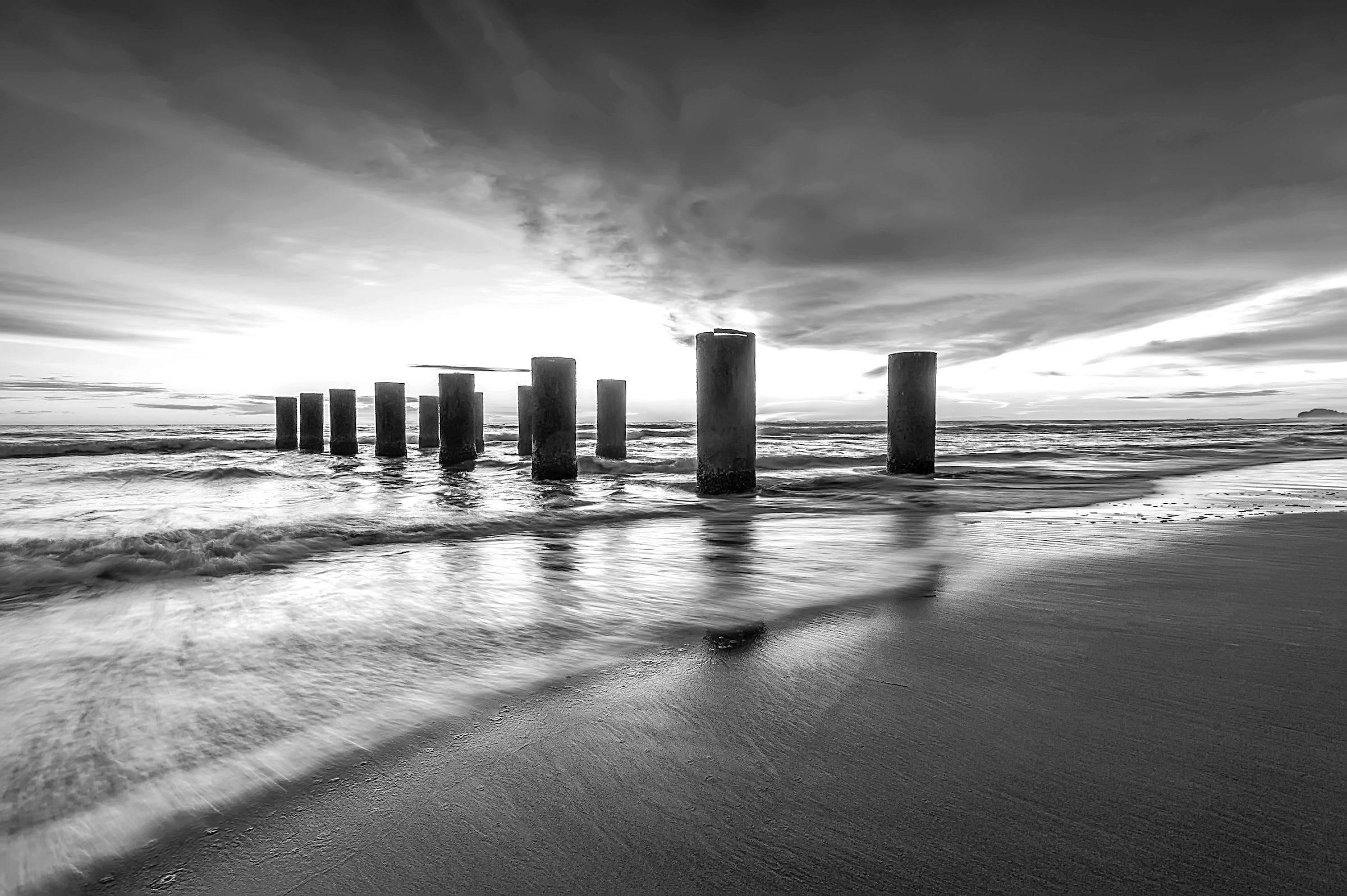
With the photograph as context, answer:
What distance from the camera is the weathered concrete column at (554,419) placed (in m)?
10.3

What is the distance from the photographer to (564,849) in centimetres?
125

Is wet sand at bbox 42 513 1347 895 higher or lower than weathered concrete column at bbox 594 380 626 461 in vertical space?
lower

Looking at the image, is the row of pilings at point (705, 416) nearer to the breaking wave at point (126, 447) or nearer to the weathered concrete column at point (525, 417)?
the weathered concrete column at point (525, 417)

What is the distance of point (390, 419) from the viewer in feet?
53.6

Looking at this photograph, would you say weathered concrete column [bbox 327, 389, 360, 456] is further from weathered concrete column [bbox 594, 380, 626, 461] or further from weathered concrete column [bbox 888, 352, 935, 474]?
weathered concrete column [bbox 888, 352, 935, 474]

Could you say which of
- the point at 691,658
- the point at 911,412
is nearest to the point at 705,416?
the point at 911,412

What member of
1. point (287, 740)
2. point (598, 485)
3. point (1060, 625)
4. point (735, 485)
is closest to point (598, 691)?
point (287, 740)

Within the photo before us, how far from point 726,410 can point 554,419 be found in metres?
3.46

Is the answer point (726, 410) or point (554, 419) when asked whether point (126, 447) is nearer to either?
point (554, 419)

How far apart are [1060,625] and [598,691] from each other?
179cm

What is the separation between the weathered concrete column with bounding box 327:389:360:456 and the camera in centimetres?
1786

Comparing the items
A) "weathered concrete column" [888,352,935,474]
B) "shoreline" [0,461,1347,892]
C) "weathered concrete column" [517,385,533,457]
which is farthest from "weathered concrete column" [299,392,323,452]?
"shoreline" [0,461,1347,892]

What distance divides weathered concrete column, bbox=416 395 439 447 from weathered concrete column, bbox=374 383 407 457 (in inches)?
126

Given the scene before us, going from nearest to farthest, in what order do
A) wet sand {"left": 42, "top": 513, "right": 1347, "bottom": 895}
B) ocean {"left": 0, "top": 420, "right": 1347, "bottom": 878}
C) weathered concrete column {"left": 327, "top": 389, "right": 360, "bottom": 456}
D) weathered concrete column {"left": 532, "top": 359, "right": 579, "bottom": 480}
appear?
wet sand {"left": 42, "top": 513, "right": 1347, "bottom": 895}
ocean {"left": 0, "top": 420, "right": 1347, "bottom": 878}
weathered concrete column {"left": 532, "top": 359, "right": 579, "bottom": 480}
weathered concrete column {"left": 327, "top": 389, "right": 360, "bottom": 456}
